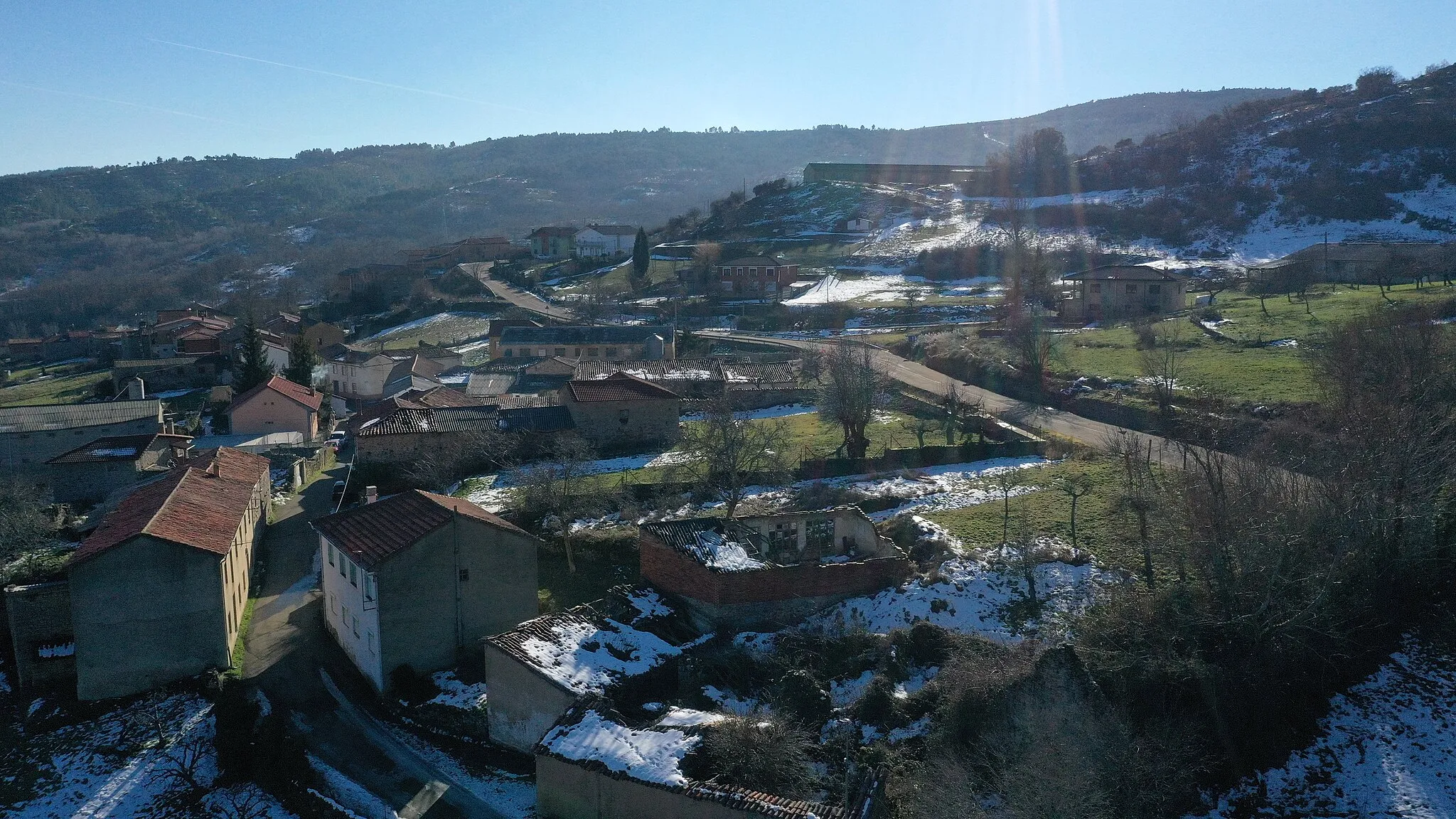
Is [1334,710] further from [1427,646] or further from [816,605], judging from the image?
[816,605]

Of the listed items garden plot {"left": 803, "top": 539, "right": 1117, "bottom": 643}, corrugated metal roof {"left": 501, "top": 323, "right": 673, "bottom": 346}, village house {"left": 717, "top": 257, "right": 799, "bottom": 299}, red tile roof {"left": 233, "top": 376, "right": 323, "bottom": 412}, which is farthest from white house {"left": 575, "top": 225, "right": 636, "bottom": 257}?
garden plot {"left": 803, "top": 539, "right": 1117, "bottom": 643}

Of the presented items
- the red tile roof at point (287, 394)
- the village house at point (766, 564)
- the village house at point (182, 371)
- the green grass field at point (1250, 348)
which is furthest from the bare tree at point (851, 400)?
the village house at point (182, 371)

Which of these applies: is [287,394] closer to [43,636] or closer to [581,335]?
[581,335]

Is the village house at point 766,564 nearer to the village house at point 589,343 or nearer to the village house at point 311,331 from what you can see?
the village house at point 589,343

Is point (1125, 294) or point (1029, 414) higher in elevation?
point (1125, 294)

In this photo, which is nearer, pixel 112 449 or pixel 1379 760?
pixel 1379 760

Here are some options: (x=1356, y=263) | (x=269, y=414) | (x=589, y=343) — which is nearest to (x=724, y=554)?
(x=269, y=414)

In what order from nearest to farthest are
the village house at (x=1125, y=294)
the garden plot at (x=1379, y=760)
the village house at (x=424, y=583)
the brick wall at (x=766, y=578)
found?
1. the garden plot at (x=1379, y=760)
2. the village house at (x=424, y=583)
3. the brick wall at (x=766, y=578)
4. the village house at (x=1125, y=294)
